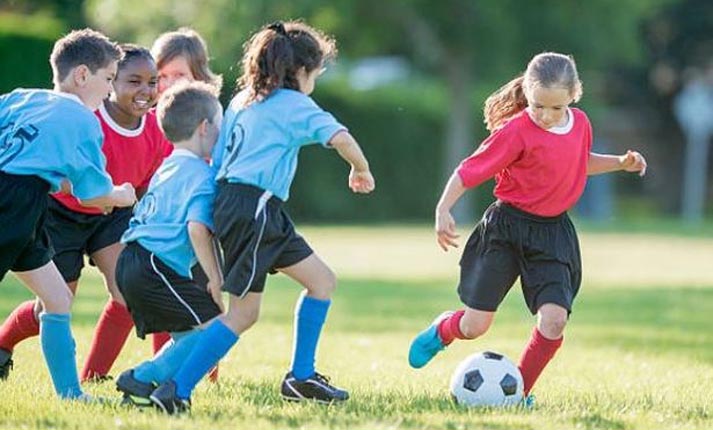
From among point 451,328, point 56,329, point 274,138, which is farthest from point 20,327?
point 451,328

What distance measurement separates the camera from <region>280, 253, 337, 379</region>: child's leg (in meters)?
6.89

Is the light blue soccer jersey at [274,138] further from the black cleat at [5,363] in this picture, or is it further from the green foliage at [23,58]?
the green foliage at [23,58]

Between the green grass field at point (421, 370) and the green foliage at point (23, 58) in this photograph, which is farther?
the green foliage at point (23, 58)

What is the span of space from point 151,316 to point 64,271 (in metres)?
1.25

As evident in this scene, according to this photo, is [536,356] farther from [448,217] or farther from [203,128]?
[203,128]

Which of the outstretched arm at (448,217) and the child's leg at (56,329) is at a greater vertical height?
the outstretched arm at (448,217)

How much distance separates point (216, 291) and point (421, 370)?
262 cm

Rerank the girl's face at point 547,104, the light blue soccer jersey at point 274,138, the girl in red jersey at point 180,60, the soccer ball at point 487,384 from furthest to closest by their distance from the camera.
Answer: the girl in red jersey at point 180,60, the girl's face at point 547,104, the soccer ball at point 487,384, the light blue soccer jersey at point 274,138

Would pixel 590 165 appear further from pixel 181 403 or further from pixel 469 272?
pixel 181 403

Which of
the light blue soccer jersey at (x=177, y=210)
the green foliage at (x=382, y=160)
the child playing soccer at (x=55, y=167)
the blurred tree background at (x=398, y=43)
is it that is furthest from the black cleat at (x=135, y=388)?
the green foliage at (x=382, y=160)

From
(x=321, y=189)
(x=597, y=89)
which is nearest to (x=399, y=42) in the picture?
(x=321, y=189)

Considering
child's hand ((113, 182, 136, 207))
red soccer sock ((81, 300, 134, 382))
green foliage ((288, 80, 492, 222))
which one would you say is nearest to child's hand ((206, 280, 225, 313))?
child's hand ((113, 182, 136, 207))

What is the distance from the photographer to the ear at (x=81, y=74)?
6984 millimetres

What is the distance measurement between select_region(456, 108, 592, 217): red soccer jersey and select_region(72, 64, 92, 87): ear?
182 centimetres
